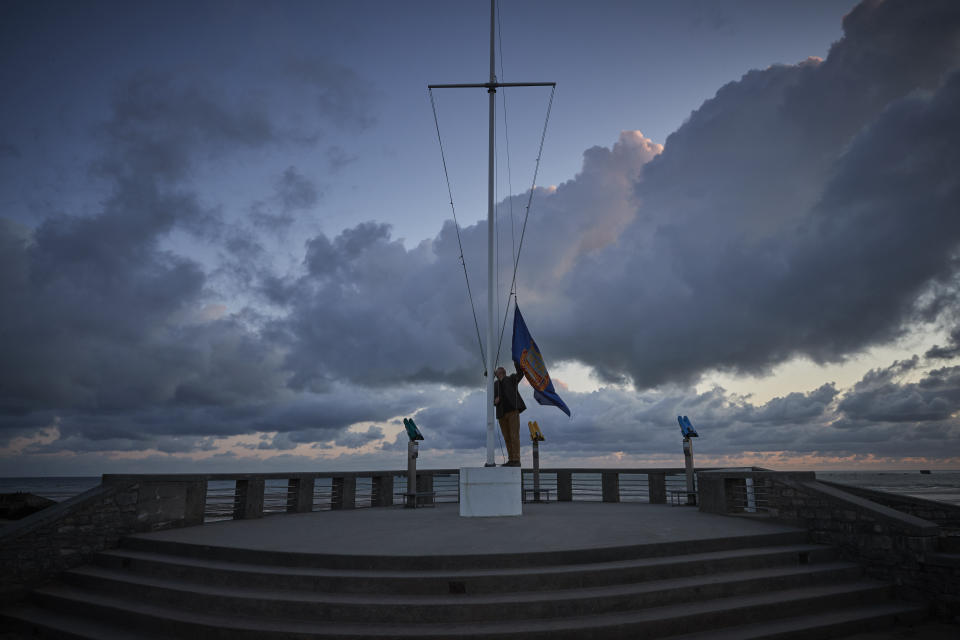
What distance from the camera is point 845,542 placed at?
344 inches

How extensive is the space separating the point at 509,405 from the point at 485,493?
2.24 m

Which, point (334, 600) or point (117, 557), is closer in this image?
point (334, 600)

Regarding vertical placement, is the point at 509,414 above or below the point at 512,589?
above

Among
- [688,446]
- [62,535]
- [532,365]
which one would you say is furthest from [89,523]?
[688,446]

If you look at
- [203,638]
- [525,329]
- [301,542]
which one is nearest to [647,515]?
[525,329]

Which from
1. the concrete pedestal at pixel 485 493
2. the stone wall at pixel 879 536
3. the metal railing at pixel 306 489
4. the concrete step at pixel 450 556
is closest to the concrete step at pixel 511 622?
the stone wall at pixel 879 536

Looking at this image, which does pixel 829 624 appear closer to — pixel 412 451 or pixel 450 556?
pixel 450 556

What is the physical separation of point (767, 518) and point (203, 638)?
10.3 m

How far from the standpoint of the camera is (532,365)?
13.2 metres

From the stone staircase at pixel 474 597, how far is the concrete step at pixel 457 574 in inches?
0.7

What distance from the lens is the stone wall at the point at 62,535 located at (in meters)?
8.19

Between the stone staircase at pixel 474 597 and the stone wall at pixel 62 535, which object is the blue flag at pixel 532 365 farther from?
the stone wall at pixel 62 535

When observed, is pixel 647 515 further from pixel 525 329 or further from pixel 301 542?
pixel 301 542

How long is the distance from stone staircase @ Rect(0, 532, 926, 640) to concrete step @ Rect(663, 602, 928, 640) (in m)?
0.02
